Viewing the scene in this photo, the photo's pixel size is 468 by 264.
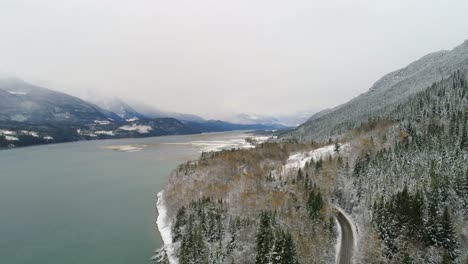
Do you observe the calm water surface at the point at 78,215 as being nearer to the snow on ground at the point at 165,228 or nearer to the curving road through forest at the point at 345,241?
the snow on ground at the point at 165,228

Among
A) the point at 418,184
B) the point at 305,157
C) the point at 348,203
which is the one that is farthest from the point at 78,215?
the point at 305,157

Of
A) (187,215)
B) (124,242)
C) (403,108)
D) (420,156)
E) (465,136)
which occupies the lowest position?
(124,242)

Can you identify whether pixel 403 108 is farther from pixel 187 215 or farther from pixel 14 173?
pixel 14 173

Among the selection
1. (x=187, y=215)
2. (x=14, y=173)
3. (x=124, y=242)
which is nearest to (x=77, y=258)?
(x=124, y=242)

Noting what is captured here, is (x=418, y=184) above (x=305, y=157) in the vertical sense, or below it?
below

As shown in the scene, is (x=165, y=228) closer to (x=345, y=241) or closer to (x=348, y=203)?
(x=345, y=241)

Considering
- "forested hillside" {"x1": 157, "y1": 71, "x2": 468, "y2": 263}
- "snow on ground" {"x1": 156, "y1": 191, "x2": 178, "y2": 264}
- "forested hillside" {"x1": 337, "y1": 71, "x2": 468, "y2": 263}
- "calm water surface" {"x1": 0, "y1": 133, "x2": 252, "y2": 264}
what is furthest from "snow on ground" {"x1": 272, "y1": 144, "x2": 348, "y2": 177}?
"calm water surface" {"x1": 0, "y1": 133, "x2": 252, "y2": 264}
